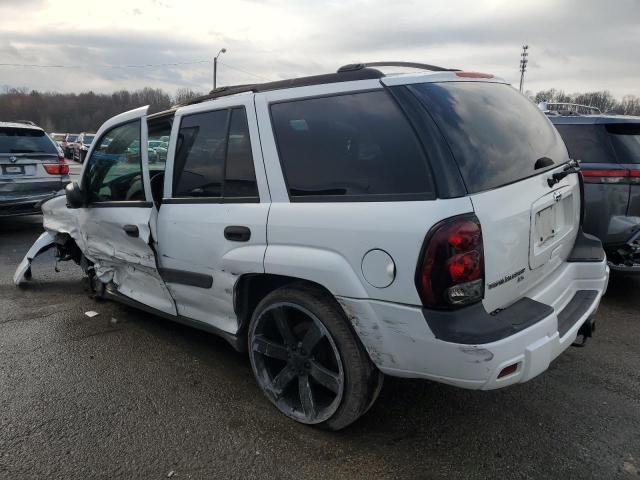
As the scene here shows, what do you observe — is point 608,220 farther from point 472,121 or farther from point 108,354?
point 108,354

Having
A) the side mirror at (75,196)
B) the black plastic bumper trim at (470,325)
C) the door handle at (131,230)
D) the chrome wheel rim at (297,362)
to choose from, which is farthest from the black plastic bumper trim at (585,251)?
the side mirror at (75,196)

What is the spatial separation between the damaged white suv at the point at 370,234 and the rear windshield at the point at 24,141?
592 centimetres

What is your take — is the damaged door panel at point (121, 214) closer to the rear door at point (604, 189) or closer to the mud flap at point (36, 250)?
the mud flap at point (36, 250)

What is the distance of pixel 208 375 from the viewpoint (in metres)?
3.40

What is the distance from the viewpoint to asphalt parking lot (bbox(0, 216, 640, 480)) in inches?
96.4

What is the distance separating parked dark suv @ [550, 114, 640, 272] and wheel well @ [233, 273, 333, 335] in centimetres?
345

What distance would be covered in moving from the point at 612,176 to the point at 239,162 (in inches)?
148

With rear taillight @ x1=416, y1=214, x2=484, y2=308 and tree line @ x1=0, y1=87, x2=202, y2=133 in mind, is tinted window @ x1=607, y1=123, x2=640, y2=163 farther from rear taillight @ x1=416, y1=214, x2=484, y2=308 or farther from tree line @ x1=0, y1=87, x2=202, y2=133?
tree line @ x1=0, y1=87, x2=202, y2=133

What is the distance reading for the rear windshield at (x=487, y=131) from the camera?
2.27 m

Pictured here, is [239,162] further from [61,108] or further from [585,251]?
[61,108]

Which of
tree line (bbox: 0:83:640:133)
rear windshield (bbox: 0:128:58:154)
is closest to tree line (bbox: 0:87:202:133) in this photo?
tree line (bbox: 0:83:640:133)

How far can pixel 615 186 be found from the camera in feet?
15.5

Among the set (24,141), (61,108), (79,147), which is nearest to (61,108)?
(61,108)

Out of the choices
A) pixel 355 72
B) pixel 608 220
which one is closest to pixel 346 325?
pixel 355 72
